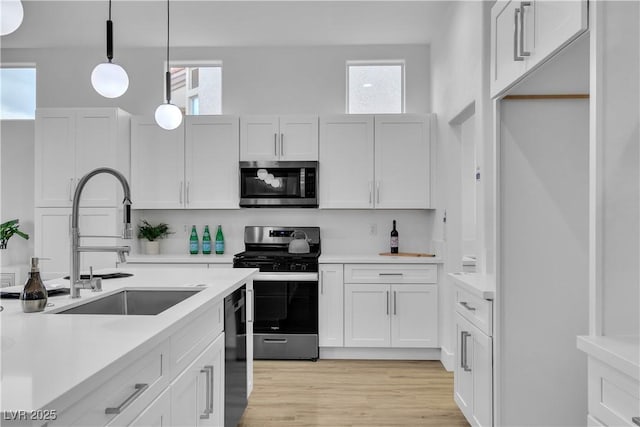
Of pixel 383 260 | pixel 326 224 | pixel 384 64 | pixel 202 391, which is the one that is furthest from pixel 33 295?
pixel 384 64

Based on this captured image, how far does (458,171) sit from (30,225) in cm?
439

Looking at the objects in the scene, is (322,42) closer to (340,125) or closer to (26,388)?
(340,125)

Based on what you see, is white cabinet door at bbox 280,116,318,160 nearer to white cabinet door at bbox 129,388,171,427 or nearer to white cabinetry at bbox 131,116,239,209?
white cabinetry at bbox 131,116,239,209

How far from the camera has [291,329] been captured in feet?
13.9

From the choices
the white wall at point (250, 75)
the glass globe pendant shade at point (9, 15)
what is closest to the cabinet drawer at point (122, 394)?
the glass globe pendant shade at point (9, 15)

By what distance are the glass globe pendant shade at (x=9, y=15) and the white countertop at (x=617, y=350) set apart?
1.97 m

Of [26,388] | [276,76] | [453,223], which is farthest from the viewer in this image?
[276,76]

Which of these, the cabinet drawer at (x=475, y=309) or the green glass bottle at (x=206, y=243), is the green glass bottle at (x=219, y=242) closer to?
the green glass bottle at (x=206, y=243)

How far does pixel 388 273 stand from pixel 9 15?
343cm

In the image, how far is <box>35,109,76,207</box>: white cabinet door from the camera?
14.4ft

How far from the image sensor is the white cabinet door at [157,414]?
1.31 metres

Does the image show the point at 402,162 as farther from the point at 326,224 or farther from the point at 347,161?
the point at 326,224

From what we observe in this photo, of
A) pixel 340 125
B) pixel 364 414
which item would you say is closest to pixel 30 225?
pixel 340 125

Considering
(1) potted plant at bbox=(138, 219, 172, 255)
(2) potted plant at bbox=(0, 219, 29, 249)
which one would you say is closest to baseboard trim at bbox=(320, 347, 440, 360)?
(1) potted plant at bbox=(138, 219, 172, 255)
